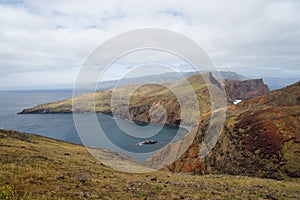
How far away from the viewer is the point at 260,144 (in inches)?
1275

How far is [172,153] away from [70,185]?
42.8 m

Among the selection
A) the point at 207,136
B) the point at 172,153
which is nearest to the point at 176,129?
the point at 172,153

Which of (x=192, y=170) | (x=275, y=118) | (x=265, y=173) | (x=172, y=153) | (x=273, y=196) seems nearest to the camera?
(x=273, y=196)

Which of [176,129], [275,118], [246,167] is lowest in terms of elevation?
[176,129]

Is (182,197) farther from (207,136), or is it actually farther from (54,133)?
(54,133)

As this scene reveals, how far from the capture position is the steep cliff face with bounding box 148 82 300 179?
94.5ft

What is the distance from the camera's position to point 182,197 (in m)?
15.3

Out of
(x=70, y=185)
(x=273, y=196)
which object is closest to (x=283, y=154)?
(x=273, y=196)

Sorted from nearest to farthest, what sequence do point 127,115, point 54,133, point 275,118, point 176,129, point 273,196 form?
point 273,196
point 275,118
point 54,133
point 176,129
point 127,115

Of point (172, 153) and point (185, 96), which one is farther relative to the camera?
point (185, 96)

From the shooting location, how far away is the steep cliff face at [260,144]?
94.5ft

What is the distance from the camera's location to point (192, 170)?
40406 millimetres

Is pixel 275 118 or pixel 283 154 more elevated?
pixel 275 118

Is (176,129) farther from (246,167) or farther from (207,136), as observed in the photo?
(246,167)
